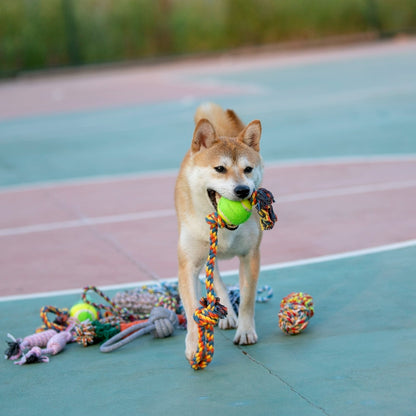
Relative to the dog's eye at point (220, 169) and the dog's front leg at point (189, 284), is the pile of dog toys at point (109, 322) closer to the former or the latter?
the dog's front leg at point (189, 284)

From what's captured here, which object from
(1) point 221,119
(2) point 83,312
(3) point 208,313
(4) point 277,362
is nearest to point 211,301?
(3) point 208,313

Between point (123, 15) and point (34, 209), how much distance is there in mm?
32869

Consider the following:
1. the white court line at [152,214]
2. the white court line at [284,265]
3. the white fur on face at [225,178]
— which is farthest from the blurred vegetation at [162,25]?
the white fur on face at [225,178]

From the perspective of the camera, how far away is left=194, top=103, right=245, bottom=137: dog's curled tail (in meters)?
6.49

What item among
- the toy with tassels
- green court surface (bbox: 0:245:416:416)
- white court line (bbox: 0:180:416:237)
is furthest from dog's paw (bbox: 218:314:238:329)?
white court line (bbox: 0:180:416:237)

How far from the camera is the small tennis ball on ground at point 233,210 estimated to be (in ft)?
17.3

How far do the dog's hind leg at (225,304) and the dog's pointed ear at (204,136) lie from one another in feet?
3.57

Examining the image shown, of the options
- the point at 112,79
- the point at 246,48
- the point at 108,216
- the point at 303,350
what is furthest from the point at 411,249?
the point at 246,48

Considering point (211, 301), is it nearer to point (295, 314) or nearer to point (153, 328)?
point (295, 314)

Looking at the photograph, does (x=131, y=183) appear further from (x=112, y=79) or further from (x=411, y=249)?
(x=112, y=79)

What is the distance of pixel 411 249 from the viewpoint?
25.7 ft

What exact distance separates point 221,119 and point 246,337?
1904mm

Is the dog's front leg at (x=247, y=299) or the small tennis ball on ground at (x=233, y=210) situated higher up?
the small tennis ball on ground at (x=233, y=210)

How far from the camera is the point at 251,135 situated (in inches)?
229
